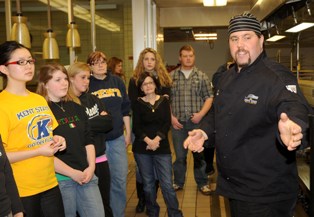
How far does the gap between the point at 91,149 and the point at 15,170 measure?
0.69 m

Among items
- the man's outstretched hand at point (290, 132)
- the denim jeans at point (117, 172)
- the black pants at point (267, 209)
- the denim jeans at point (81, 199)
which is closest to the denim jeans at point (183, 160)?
the denim jeans at point (117, 172)

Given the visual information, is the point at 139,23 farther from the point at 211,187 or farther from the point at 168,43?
the point at 168,43

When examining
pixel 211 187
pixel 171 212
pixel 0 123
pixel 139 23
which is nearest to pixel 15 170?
pixel 0 123

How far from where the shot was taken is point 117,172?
3.59 m

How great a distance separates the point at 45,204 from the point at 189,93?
2.71m

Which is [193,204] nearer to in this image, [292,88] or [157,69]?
[157,69]

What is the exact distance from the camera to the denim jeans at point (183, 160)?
4.76 meters

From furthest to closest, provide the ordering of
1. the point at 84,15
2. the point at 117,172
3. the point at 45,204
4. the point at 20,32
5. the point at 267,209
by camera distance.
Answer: the point at 84,15 → the point at 117,172 → the point at 20,32 → the point at 45,204 → the point at 267,209

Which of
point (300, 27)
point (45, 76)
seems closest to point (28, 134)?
point (45, 76)

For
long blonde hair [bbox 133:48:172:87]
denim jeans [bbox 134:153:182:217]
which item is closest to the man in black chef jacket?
denim jeans [bbox 134:153:182:217]

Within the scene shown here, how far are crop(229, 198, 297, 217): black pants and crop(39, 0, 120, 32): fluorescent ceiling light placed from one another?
429 centimetres

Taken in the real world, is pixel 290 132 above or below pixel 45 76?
below

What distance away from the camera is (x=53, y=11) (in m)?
6.00

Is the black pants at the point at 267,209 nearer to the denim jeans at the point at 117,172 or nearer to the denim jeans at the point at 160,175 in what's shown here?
the denim jeans at the point at 160,175
